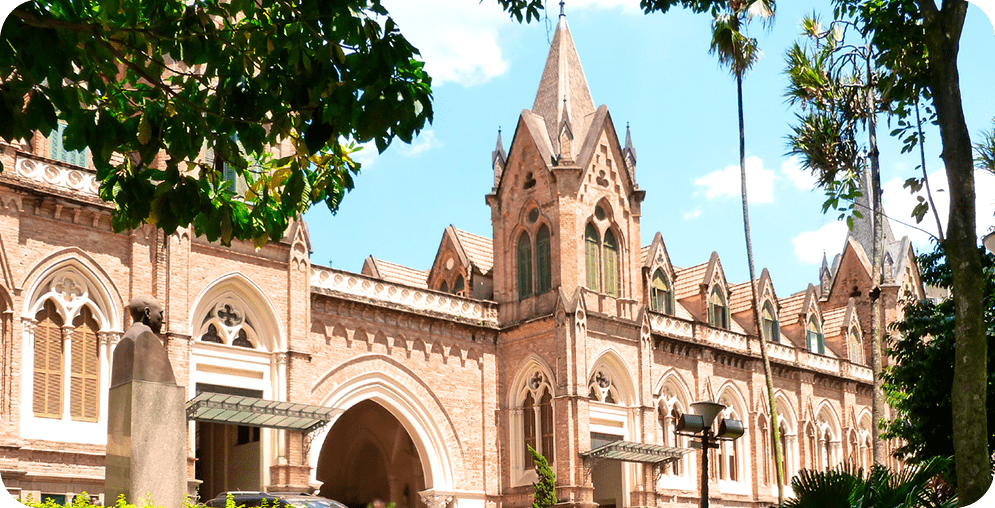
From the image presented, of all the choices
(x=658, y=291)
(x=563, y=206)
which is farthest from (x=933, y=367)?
(x=658, y=291)

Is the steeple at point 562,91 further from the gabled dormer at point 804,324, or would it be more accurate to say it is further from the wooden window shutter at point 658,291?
the gabled dormer at point 804,324

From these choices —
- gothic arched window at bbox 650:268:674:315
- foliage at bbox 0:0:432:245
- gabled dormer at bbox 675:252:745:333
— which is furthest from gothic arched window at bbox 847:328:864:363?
foliage at bbox 0:0:432:245

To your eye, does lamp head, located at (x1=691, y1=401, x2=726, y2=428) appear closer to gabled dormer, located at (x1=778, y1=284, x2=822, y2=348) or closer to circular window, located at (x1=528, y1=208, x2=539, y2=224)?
circular window, located at (x1=528, y1=208, x2=539, y2=224)

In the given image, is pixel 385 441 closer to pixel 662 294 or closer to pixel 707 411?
pixel 662 294

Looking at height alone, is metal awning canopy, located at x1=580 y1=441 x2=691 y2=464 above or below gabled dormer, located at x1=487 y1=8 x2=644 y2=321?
below

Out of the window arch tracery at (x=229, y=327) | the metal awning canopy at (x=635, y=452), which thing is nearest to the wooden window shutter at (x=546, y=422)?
the metal awning canopy at (x=635, y=452)

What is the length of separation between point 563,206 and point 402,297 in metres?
5.12

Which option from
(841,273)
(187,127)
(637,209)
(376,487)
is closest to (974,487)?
(187,127)

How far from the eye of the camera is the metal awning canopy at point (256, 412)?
73.8 ft

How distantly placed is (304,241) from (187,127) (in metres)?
17.3

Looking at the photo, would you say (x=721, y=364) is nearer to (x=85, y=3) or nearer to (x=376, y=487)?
(x=376, y=487)

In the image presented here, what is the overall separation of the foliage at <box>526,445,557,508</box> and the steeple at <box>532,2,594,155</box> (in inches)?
352

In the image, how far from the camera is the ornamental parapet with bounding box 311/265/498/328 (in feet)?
87.9

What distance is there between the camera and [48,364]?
2108 centimetres
